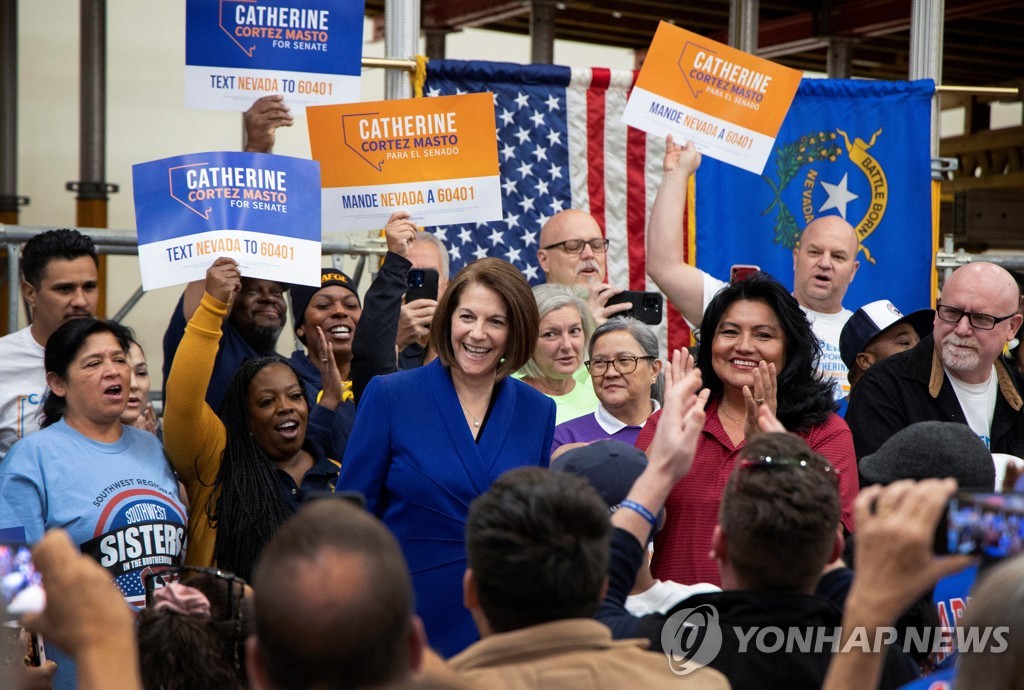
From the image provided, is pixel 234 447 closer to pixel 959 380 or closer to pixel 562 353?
pixel 562 353

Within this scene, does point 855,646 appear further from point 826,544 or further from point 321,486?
point 321,486

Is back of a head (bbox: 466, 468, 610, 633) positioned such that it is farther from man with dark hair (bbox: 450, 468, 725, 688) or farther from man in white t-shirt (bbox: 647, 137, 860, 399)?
man in white t-shirt (bbox: 647, 137, 860, 399)

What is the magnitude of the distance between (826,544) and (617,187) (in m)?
4.19

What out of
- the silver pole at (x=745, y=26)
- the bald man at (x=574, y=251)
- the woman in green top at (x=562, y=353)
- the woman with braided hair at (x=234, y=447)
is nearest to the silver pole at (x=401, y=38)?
the bald man at (x=574, y=251)

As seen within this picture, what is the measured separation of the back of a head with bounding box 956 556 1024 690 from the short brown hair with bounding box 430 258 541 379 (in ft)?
6.65

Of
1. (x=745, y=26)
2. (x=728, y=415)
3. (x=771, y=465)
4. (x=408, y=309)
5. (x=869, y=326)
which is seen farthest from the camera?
(x=745, y=26)

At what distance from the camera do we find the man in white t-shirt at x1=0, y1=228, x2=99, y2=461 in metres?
4.02

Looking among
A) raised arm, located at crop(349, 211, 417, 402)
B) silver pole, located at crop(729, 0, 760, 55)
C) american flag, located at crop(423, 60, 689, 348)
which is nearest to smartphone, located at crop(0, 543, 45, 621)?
raised arm, located at crop(349, 211, 417, 402)

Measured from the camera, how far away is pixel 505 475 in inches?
81.7

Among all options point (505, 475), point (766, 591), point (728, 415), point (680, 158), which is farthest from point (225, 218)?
point (766, 591)

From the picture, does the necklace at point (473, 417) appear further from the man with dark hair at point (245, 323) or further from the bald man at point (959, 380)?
the bald man at point (959, 380)

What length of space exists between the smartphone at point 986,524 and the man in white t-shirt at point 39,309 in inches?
119

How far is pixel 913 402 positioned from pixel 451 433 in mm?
1612

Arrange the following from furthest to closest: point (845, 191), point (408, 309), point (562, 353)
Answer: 1. point (845, 191)
2. point (408, 309)
3. point (562, 353)
